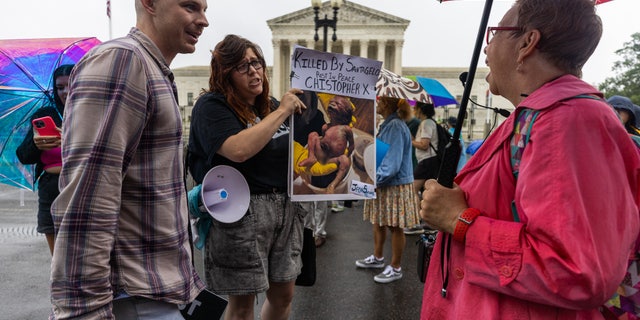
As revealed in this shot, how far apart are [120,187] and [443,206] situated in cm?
102

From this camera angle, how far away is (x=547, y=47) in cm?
130

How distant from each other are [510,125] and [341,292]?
11.9ft

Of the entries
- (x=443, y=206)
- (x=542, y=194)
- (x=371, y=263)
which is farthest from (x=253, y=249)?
(x=371, y=263)

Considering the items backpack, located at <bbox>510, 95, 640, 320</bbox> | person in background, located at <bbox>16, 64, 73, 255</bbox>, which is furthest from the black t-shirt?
person in background, located at <bbox>16, 64, 73, 255</bbox>

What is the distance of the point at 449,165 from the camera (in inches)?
57.1

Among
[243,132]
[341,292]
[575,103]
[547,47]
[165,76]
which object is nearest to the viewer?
[575,103]

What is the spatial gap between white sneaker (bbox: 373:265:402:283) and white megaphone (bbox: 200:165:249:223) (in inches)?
118

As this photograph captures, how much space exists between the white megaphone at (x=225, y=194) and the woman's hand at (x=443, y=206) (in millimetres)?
1177

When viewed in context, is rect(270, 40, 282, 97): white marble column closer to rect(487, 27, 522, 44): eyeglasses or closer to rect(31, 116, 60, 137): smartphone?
rect(31, 116, 60, 137): smartphone

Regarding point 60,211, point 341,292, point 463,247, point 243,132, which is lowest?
point 341,292

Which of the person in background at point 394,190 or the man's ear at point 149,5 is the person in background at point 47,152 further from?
the person in background at point 394,190

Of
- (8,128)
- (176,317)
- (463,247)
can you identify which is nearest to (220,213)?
(176,317)

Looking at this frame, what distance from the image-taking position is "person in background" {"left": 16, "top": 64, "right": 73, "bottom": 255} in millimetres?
3394

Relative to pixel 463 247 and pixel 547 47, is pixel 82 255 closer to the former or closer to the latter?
pixel 463 247
